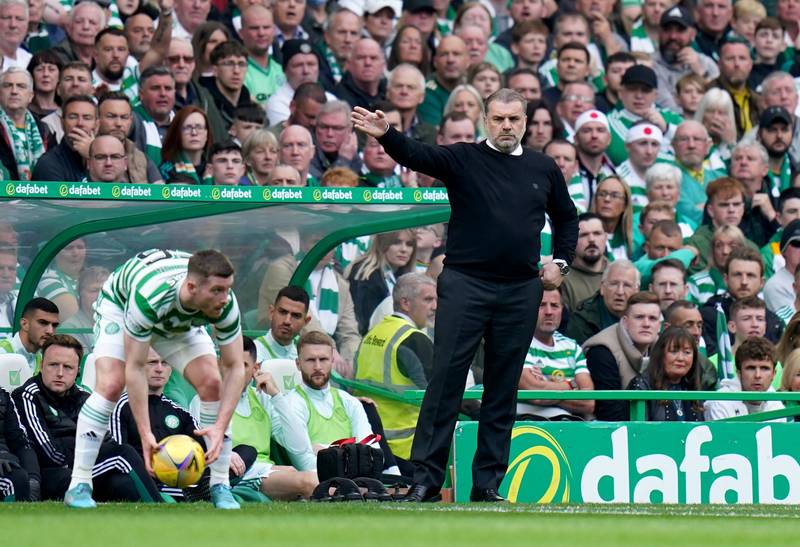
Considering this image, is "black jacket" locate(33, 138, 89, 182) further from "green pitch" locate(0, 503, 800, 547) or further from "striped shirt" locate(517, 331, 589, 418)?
"green pitch" locate(0, 503, 800, 547)

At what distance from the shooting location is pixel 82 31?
624 inches

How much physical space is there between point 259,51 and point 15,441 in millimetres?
6545

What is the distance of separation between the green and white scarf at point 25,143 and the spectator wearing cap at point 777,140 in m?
8.00

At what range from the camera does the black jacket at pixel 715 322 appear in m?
15.4

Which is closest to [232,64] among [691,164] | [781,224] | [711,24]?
[691,164]

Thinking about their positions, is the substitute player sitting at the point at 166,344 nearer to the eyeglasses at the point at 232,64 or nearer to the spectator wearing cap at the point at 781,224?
the eyeglasses at the point at 232,64

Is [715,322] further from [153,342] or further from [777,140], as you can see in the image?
[153,342]

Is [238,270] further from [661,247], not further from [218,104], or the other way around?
[661,247]

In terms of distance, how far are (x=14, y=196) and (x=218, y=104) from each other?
4206mm

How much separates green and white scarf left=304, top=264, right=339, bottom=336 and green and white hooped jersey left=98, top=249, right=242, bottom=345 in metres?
3.84

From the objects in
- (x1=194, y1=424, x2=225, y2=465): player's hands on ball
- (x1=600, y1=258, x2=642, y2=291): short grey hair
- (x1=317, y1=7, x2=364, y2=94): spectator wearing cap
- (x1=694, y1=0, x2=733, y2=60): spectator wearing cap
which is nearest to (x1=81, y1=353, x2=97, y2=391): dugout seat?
(x1=194, y1=424, x2=225, y2=465): player's hands on ball

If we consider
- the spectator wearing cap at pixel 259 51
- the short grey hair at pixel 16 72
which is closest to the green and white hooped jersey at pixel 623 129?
the spectator wearing cap at pixel 259 51

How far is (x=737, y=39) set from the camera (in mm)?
19953

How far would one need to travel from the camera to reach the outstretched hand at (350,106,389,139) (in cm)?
994
